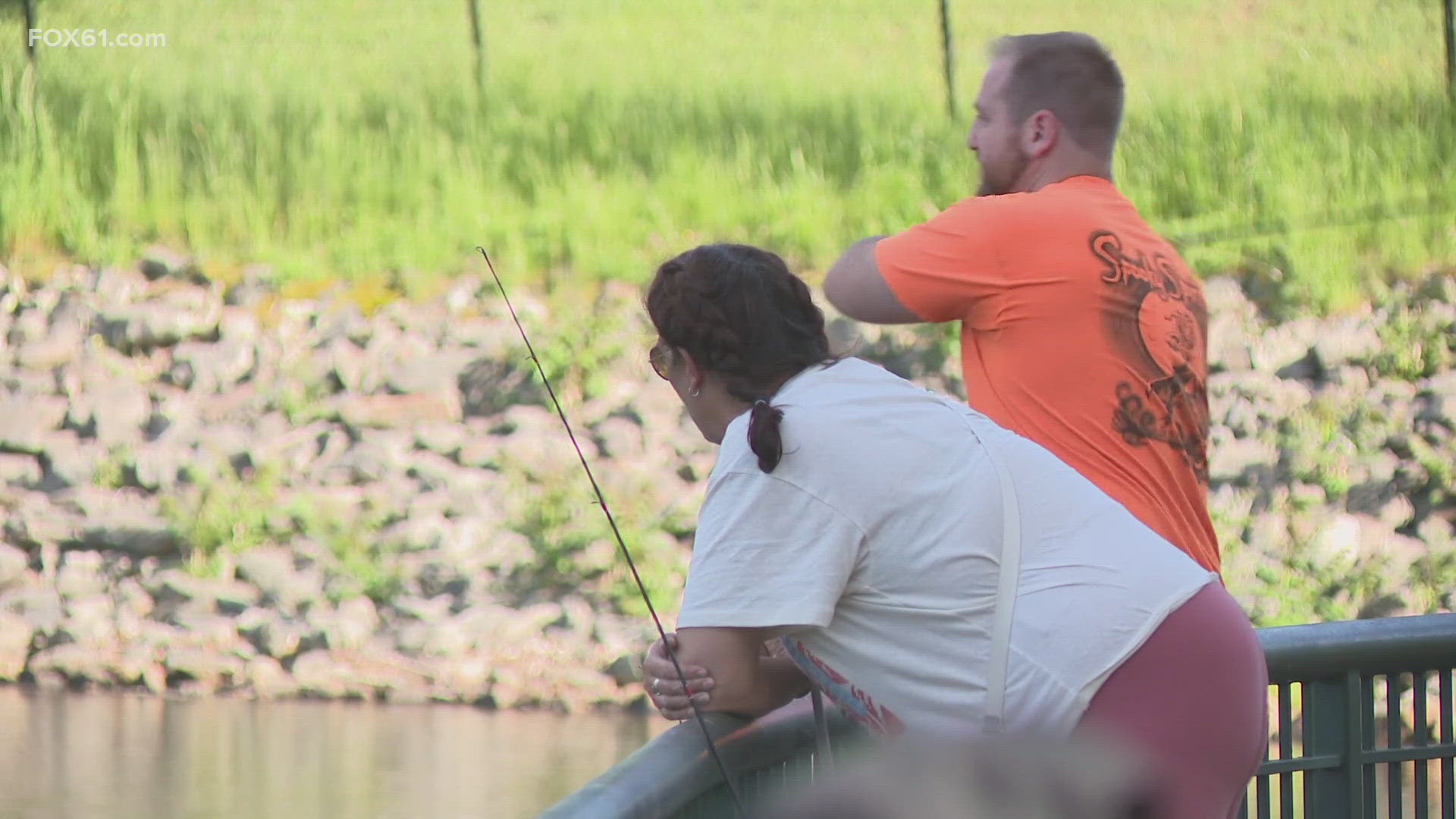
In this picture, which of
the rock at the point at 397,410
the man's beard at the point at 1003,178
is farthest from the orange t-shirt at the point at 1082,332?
the rock at the point at 397,410

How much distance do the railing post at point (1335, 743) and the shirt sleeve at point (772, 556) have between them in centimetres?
95

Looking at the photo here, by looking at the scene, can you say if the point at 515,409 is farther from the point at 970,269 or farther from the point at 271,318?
the point at 970,269

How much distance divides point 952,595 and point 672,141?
997cm

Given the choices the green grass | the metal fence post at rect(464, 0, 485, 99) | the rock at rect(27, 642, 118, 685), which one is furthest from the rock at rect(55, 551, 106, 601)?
the metal fence post at rect(464, 0, 485, 99)

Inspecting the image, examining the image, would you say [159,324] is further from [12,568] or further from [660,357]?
[660,357]

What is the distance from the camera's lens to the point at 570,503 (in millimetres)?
9352

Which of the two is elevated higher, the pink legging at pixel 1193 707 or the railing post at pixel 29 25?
the railing post at pixel 29 25

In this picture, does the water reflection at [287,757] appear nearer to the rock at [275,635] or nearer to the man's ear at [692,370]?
the rock at [275,635]

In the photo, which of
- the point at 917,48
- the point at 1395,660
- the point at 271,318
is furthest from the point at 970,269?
the point at 917,48

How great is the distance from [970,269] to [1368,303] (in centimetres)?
763

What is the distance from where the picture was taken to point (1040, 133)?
271 cm

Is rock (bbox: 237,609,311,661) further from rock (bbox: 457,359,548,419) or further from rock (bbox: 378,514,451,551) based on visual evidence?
rock (bbox: 457,359,548,419)

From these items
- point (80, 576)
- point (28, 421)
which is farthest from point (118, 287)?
point (80, 576)

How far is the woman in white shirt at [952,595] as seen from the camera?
183 centimetres
